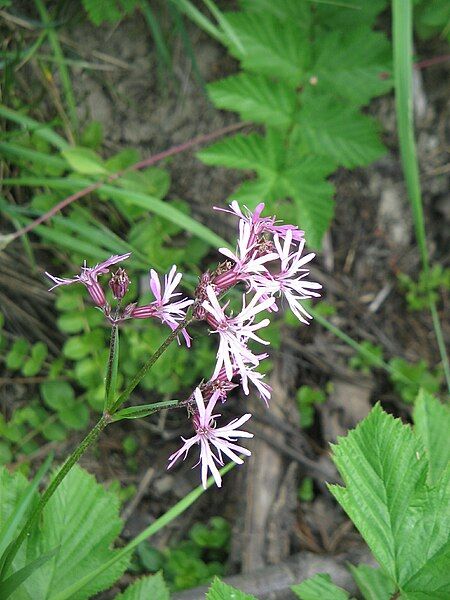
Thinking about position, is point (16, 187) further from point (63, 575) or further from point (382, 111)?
point (382, 111)

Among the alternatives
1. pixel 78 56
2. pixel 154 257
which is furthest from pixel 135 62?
pixel 154 257

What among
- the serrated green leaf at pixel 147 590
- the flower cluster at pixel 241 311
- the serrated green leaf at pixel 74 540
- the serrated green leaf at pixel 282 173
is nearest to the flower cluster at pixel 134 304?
the flower cluster at pixel 241 311

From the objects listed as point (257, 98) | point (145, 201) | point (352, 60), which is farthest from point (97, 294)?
point (352, 60)

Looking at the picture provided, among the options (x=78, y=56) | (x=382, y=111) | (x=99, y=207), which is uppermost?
(x=382, y=111)

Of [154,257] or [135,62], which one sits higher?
[135,62]

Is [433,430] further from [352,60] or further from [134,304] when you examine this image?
[352,60]

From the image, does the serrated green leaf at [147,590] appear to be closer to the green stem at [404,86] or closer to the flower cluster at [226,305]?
the flower cluster at [226,305]
